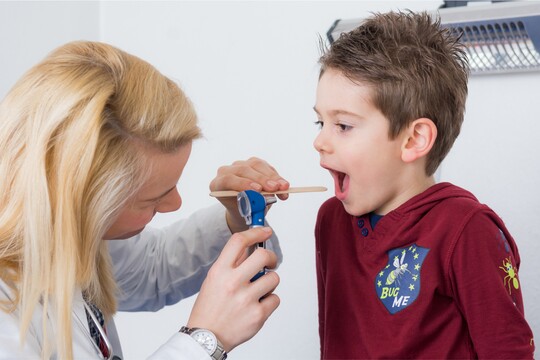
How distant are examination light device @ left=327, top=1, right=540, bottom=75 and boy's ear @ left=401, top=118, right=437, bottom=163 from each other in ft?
0.96

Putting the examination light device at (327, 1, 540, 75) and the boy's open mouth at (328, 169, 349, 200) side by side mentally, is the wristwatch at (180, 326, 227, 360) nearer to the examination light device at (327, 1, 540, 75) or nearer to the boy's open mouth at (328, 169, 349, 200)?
the boy's open mouth at (328, 169, 349, 200)

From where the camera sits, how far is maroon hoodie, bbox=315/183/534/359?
38.9 inches

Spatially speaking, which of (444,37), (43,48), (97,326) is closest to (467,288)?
(444,37)

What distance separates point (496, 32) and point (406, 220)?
46 cm

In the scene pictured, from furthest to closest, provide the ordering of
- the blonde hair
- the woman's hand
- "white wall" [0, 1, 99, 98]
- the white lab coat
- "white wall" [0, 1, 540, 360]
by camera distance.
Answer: "white wall" [0, 1, 99, 98] < "white wall" [0, 1, 540, 360] < the white lab coat < the woman's hand < the blonde hair

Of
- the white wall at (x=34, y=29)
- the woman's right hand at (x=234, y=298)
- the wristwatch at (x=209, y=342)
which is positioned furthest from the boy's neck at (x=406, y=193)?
the white wall at (x=34, y=29)

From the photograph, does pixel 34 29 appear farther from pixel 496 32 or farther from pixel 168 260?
pixel 496 32

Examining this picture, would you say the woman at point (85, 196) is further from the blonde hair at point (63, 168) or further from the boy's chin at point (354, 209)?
the boy's chin at point (354, 209)

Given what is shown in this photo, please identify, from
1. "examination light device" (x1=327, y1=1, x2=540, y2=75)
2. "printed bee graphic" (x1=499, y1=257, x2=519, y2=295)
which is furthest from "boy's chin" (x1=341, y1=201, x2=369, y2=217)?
"examination light device" (x1=327, y1=1, x2=540, y2=75)

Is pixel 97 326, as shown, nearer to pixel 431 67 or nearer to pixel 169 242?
pixel 169 242

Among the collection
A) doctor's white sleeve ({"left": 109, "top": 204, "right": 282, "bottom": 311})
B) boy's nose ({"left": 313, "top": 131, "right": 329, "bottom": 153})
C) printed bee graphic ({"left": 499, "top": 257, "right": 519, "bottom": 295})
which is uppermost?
boy's nose ({"left": 313, "top": 131, "right": 329, "bottom": 153})

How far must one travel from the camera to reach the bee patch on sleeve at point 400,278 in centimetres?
105

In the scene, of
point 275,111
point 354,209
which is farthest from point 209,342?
point 275,111

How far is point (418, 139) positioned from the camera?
3.60ft
